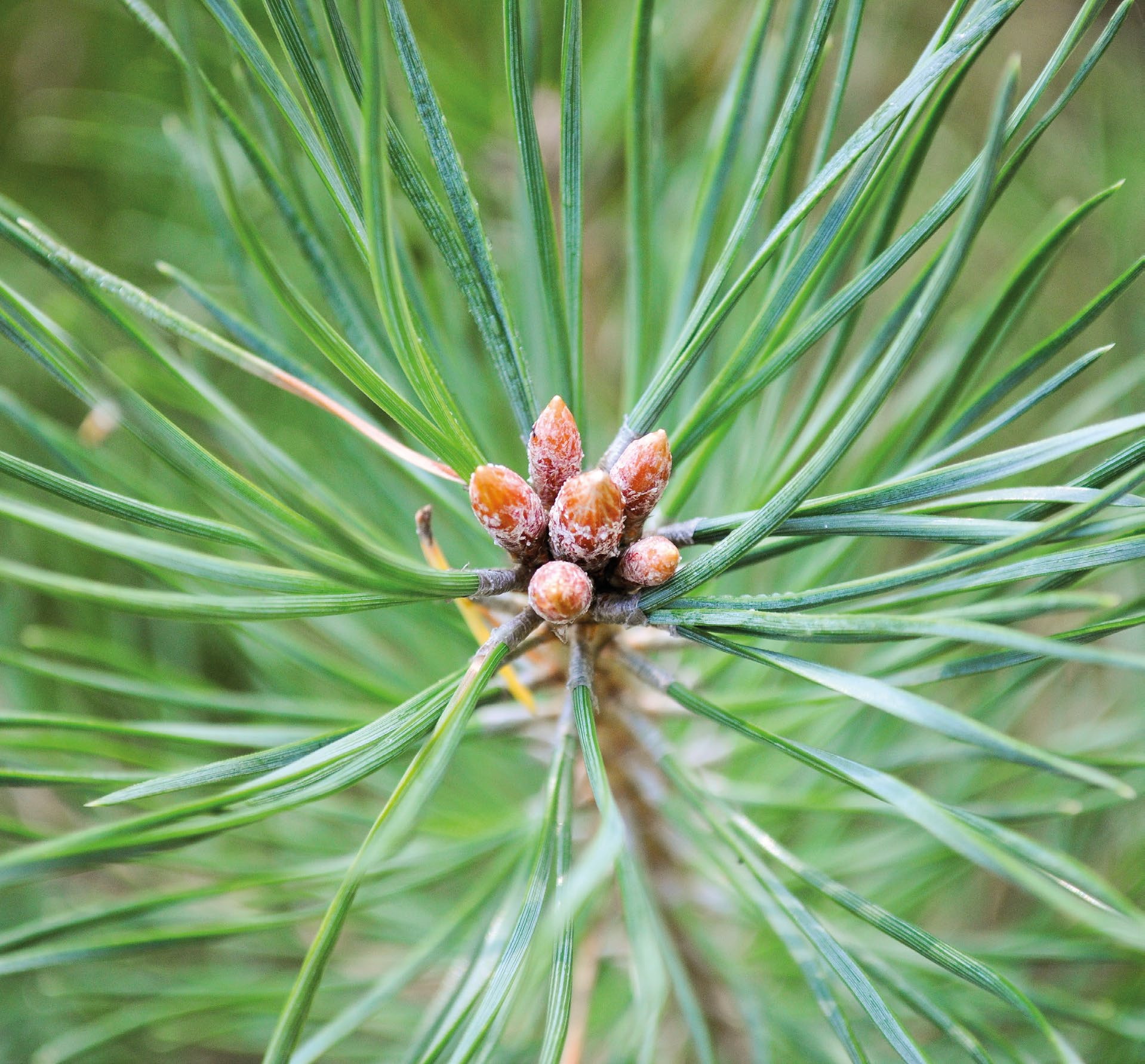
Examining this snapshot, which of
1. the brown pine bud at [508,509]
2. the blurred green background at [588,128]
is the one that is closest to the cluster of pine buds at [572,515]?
the brown pine bud at [508,509]

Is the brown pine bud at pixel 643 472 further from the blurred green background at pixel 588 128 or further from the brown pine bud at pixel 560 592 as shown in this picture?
the blurred green background at pixel 588 128

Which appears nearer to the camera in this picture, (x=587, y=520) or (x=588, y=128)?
(x=587, y=520)

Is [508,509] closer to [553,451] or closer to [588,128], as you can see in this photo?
[553,451]

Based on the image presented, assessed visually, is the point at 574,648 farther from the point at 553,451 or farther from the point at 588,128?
the point at 588,128

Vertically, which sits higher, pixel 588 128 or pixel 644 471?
pixel 588 128

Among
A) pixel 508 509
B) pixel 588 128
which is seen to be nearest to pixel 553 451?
pixel 508 509

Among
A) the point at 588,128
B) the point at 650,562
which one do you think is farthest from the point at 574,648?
the point at 588,128

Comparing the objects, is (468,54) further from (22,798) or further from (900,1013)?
(900,1013)
